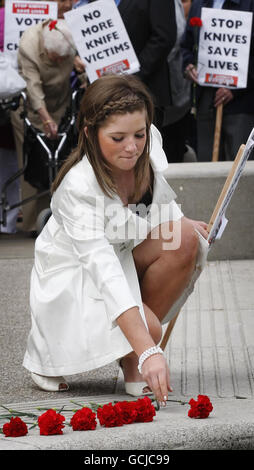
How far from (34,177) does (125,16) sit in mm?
1522

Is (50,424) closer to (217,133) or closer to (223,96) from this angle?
(217,133)

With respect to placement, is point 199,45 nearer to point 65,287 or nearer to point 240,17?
point 240,17

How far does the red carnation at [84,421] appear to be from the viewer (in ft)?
10.9

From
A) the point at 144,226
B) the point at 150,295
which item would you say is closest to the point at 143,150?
the point at 144,226

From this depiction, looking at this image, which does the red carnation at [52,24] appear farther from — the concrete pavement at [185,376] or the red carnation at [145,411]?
the red carnation at [145,411]

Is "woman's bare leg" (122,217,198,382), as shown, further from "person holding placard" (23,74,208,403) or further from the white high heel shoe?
the white high heel shoe

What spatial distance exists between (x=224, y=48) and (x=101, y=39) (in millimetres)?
935

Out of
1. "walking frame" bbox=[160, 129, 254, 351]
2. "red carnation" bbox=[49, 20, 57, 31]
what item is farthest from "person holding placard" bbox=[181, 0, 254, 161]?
"walking frame" bbox=[160, 129, 254, 351]

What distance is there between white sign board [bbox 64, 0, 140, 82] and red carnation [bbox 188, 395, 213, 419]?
15.6 feet

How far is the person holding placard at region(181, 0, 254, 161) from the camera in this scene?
26.0 feet

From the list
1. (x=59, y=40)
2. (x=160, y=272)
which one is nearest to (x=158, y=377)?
(x=160, y=272)

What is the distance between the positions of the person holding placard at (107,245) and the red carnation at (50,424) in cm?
53

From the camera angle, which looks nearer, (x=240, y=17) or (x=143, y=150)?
(x=143, y=150)

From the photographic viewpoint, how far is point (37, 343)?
167 inches
